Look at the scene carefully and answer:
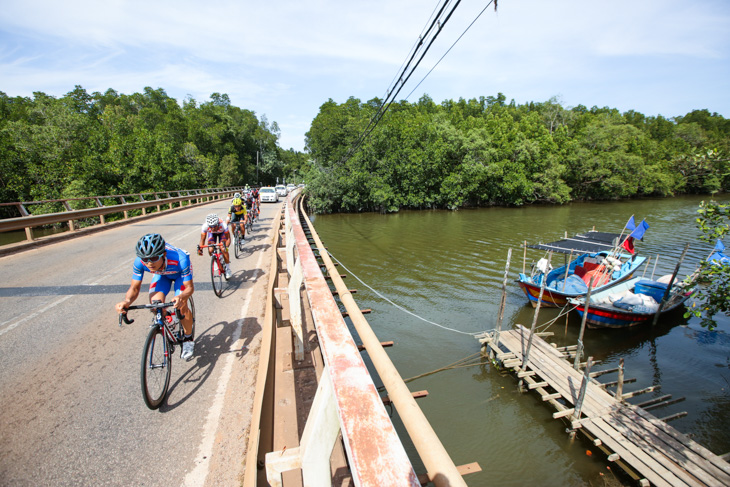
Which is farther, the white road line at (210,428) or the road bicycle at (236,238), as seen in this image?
the road bicycle at (236,238)

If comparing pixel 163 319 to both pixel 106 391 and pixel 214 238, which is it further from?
pixel 214 238

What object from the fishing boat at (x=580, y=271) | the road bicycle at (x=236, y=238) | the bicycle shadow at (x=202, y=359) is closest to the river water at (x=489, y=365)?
the fishing boat at (x=580, y=271)

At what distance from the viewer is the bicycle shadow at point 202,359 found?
4.13 m

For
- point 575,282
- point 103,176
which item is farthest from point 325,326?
point 103,176

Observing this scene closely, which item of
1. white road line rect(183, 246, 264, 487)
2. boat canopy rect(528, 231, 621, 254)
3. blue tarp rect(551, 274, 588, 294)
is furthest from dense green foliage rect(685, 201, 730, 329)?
white road line rect(183, 246, 264, 487)

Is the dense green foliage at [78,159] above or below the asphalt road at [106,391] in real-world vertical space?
above

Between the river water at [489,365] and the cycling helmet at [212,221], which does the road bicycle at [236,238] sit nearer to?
the cycling helmet at [212,221]

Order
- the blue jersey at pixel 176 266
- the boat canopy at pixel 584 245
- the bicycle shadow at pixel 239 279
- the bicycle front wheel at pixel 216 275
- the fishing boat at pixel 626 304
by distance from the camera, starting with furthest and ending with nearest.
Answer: the boat canopy at pixel 584 245 < the fishing boat at pixel 626 304 < the bicycle shadow at pixel 239 279 < the bicycle front wheel at pixel 216 275 < the blue jersey at pixel 176 266

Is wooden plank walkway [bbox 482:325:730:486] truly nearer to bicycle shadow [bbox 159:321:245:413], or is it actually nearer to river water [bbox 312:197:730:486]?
river water [bbox 312:197:730:486]

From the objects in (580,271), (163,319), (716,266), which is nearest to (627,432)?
(716,266)

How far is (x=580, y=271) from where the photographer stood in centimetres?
1516

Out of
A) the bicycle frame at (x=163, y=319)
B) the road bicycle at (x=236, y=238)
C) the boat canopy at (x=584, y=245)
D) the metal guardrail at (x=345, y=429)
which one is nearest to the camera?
the metal guardrail at (x=345, y=429)

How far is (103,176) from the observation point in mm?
33688

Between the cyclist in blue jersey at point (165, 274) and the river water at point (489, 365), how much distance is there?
286cm
